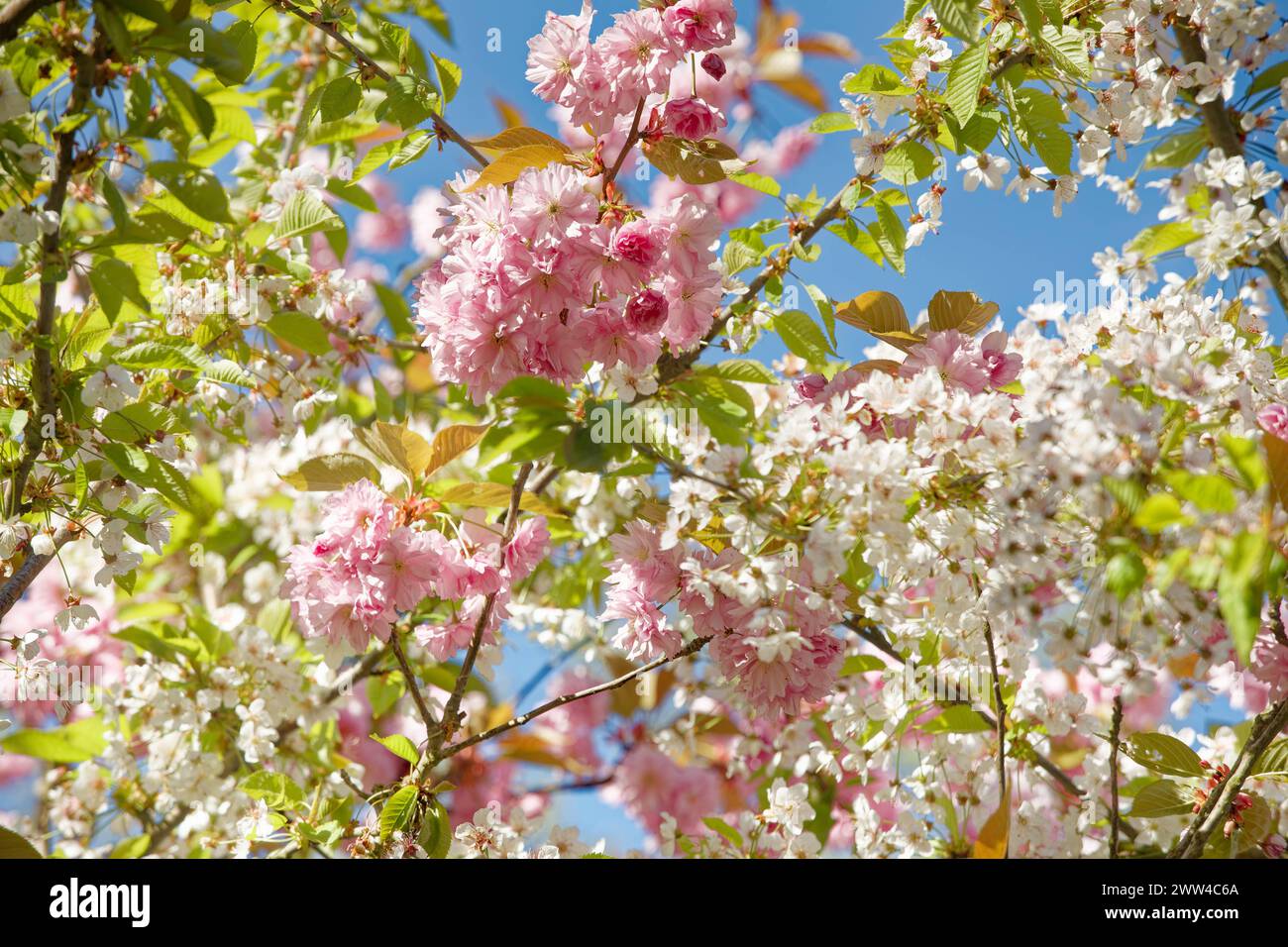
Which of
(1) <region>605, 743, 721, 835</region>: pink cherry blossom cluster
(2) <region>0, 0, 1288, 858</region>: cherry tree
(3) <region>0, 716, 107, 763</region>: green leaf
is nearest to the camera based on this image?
(2) <region>0, 0, 1288, 858</region>: cherry tree

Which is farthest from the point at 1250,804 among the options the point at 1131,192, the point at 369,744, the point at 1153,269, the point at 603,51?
the point at 369,744

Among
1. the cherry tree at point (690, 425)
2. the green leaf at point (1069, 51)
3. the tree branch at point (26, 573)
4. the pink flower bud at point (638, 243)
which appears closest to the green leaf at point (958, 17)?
the cherry tree at point (690, 425)

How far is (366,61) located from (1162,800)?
1.66 metres

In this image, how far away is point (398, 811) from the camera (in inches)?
53.3

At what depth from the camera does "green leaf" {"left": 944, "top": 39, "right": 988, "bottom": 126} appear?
1312mm

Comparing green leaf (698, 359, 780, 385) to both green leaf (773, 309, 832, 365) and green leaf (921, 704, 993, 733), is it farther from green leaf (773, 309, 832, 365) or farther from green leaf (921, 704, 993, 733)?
green leaf (921, 704, 993, 733)

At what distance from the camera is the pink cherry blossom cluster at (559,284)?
4.12 ft

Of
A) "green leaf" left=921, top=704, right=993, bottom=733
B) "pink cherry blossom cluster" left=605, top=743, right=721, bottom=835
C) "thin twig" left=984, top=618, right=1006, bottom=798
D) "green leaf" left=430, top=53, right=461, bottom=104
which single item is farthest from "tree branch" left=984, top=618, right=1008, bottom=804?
"pink cherry blossom cluster" left=605, top=743, right=721, bottom=835

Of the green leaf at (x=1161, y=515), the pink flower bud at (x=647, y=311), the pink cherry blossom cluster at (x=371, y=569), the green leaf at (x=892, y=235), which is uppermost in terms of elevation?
the green leaf at (x=892, y=235)

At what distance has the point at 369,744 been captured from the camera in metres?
3.10

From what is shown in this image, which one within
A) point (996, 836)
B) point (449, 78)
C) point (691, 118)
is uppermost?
point (449, 78)

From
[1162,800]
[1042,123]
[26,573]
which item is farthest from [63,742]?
[1042,123]

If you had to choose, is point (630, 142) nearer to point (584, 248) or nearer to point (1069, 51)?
point (584, 248)

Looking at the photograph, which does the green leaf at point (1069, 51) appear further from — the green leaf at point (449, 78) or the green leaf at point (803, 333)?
the green leaf at point (449, 78)
